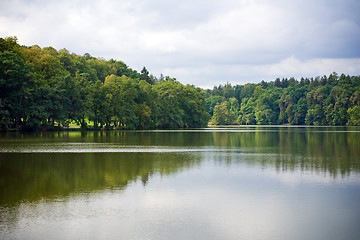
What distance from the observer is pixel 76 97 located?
8281 cm

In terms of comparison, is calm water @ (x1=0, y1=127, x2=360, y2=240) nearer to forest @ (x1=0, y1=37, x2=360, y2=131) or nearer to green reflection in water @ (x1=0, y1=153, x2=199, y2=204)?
green reflection in water @ (x1=0, y1=153, x2=199, y2=204)

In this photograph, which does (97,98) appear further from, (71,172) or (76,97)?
(71,172)

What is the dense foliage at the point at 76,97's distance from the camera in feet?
220

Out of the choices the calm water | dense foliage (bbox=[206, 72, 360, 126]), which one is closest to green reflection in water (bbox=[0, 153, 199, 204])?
the calm water

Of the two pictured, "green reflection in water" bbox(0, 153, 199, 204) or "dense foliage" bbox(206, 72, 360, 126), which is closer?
"green reflection in water" bbox(0, 153, 199, 204)

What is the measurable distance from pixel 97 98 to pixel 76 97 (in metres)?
7.82

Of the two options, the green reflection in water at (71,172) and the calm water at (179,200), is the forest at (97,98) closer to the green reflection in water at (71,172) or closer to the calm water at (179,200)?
the green reflection in water at (71,172)

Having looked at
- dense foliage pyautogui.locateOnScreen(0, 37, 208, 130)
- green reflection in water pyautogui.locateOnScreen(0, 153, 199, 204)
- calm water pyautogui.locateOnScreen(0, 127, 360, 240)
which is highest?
dense foliage pyautogui.locateOnScreen(0, 37, 208, 130)

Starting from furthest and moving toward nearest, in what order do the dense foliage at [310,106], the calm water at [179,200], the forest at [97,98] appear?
the dense foliage at [310,106] → the forest at [97,98] → the calm water at [179,200]

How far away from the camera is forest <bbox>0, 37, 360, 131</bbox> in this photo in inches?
2670

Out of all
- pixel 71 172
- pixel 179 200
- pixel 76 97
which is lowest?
pixel 179 200

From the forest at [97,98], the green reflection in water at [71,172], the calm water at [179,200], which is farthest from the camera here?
the forest at [97,98]

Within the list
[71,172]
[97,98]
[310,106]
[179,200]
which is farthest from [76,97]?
[310,106]

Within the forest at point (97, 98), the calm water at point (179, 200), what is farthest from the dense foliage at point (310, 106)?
the calm water at point (179, 200)
